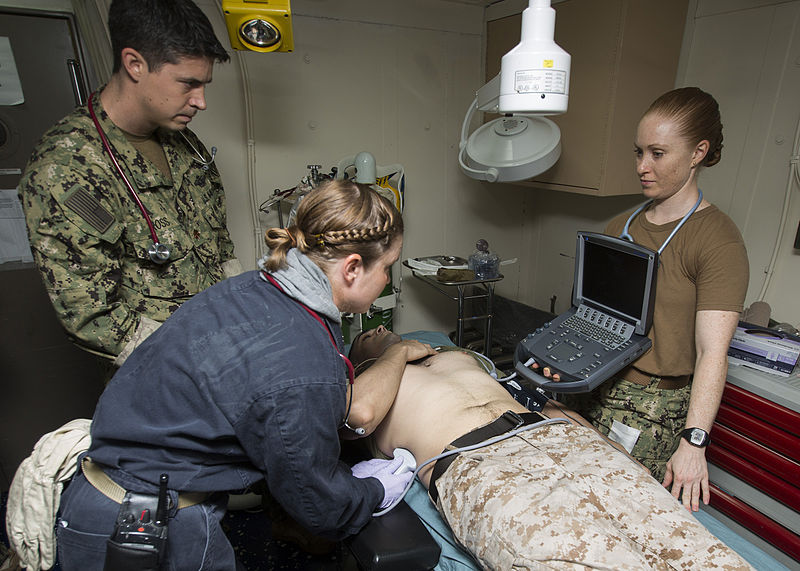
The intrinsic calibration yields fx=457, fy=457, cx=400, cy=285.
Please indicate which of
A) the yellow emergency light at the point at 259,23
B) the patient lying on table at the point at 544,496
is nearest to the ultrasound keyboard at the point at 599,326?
the patient lying on table at the point at 544,496

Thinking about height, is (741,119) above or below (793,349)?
above

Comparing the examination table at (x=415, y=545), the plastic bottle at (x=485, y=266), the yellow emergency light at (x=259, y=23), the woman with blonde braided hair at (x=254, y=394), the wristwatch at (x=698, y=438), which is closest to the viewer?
the woman with blonde braided hair at (x=254, y=394)

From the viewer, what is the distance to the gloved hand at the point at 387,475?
119cm

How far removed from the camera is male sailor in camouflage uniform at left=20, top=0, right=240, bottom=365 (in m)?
1.28

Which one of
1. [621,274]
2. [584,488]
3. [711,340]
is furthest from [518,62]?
[584,488]

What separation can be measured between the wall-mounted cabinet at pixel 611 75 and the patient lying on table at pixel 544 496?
4.42 ft

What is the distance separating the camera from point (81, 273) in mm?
1304

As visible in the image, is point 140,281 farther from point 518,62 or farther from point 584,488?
point 584,488

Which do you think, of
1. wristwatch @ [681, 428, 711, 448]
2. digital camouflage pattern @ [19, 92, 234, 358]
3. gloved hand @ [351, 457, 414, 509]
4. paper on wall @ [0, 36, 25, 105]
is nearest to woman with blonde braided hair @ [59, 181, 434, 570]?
gloved hand @ [351, 457, 414, 509]

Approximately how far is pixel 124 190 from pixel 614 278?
153cm

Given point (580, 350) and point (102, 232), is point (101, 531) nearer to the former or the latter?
point (102, 232)

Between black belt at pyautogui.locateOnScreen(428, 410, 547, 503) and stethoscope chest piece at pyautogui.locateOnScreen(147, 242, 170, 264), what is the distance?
1049 millimetres

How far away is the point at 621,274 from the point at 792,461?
761 mm

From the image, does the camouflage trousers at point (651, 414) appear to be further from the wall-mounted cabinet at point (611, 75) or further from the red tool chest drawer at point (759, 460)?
the wall-mounted cabinet at point (611, 75)
